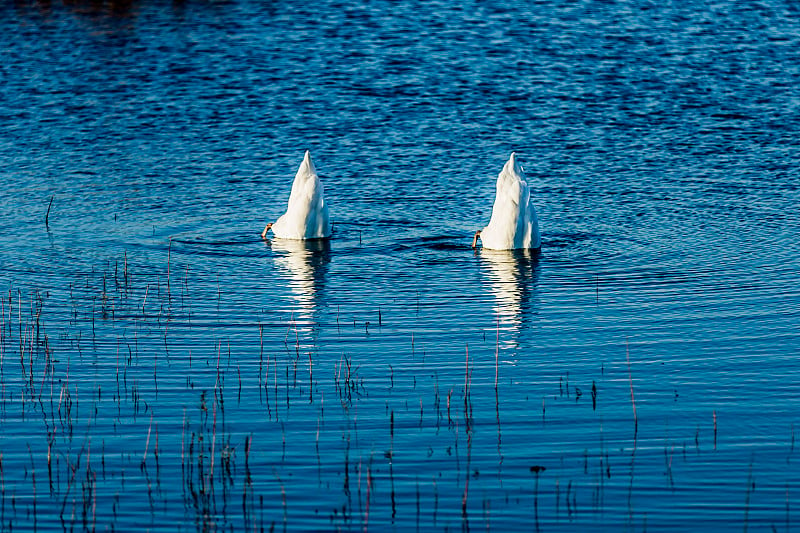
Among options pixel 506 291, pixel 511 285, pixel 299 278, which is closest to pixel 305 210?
pixel 299 278

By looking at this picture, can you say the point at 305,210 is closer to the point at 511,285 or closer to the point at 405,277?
the point at 405,277

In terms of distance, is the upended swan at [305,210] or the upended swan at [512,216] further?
the upended swan at [305,210]

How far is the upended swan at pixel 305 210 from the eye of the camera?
2052 cm

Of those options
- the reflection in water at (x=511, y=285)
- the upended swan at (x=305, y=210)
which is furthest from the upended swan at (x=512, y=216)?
the upended swan at (x=305, y=210)

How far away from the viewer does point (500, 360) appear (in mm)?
13773

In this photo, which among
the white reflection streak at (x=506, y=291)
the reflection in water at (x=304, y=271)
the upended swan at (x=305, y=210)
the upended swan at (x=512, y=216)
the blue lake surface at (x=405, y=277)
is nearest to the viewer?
the blue lake surface at (x=405, y=277)

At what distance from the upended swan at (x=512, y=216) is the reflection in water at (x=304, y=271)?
2.39 metres

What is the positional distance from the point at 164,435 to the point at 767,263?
976 centimetres

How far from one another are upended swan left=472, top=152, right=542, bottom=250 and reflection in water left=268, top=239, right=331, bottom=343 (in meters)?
2.39

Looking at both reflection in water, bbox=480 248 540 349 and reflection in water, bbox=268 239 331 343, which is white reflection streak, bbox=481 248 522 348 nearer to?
reflection in water, bbox=480 248 540 349

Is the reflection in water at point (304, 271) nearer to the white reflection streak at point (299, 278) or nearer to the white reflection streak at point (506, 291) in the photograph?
the white reflection streak at point (299, 278)

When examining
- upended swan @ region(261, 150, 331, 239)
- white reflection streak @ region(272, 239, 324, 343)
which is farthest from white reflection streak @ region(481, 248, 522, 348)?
upended swan @ region(261, 150, 331, 239)

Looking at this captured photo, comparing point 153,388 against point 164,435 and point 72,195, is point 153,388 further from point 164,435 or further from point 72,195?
point 72,195

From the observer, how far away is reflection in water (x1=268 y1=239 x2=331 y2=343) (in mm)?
15945
